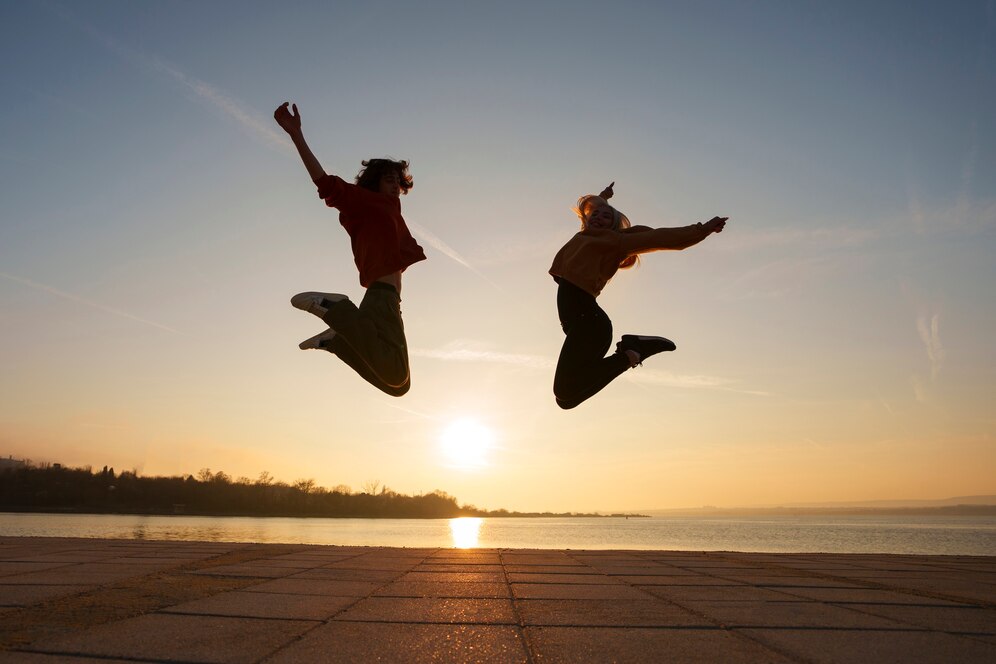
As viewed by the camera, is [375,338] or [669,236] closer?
[375,338]

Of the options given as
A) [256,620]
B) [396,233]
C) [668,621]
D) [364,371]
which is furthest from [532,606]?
[396,233]

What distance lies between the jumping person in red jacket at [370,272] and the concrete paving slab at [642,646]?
232 centimetres

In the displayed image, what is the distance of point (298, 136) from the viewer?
194 inches

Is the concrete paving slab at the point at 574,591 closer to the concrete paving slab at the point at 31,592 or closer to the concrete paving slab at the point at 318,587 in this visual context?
the concrete paving slab at the point at 318,587

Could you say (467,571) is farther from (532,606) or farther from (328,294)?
(328,294)

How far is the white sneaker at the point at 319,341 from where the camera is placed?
16.8 feet

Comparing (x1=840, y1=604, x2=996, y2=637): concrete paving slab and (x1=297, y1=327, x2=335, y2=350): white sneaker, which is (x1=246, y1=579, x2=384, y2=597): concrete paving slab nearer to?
(x1=297, y1=327, x2=335, y2=350): white sneaker

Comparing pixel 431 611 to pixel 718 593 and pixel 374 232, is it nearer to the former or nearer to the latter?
pixel 718 593

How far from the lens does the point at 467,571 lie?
20.5 feet

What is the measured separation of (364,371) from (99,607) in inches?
88.2

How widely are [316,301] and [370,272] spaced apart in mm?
478

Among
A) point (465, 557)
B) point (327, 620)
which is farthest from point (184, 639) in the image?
point (465, 557)

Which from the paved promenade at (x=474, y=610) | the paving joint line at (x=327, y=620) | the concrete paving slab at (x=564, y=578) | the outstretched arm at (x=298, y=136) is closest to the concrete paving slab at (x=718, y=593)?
the paved promenade at (x=474, y=610)

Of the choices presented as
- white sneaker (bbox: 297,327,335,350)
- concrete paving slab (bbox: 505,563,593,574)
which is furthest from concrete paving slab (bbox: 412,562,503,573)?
white sneaker (bbox: 297,327,335,350)
